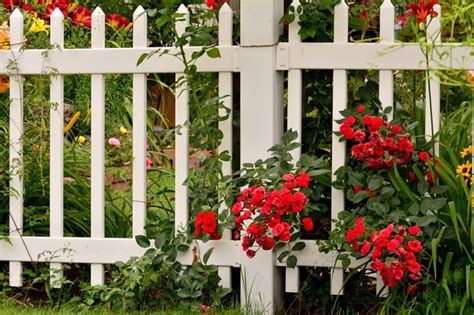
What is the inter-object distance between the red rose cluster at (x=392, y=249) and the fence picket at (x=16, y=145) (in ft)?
4.94

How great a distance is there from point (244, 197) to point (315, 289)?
1.96 ft

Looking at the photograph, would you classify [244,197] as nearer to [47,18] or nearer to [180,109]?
[180,109]

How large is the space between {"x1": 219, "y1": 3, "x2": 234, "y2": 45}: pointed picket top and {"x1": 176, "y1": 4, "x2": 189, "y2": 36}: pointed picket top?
14 centimetres

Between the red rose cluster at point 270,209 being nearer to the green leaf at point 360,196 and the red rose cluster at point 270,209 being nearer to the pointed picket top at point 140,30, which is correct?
the green leaf at point 360,196

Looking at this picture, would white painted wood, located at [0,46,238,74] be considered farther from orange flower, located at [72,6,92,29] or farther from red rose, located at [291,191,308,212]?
orange flower, located at [72,6,92,29]

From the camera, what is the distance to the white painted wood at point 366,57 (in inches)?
148

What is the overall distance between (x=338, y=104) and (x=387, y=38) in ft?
1.07

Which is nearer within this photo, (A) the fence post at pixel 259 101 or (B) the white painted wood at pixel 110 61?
(A) the fence post at pixel 259 101

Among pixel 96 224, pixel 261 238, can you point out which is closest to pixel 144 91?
pixel 96 224

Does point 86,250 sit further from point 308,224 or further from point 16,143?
point 308,224

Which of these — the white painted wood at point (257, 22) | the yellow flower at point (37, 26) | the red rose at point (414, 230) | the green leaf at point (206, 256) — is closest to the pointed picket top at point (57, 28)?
the yellow flower at point (37, 26)

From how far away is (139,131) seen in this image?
162 inches

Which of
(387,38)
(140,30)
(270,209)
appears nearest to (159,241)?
(270,209)

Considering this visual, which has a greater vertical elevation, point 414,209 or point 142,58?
point 142,58
